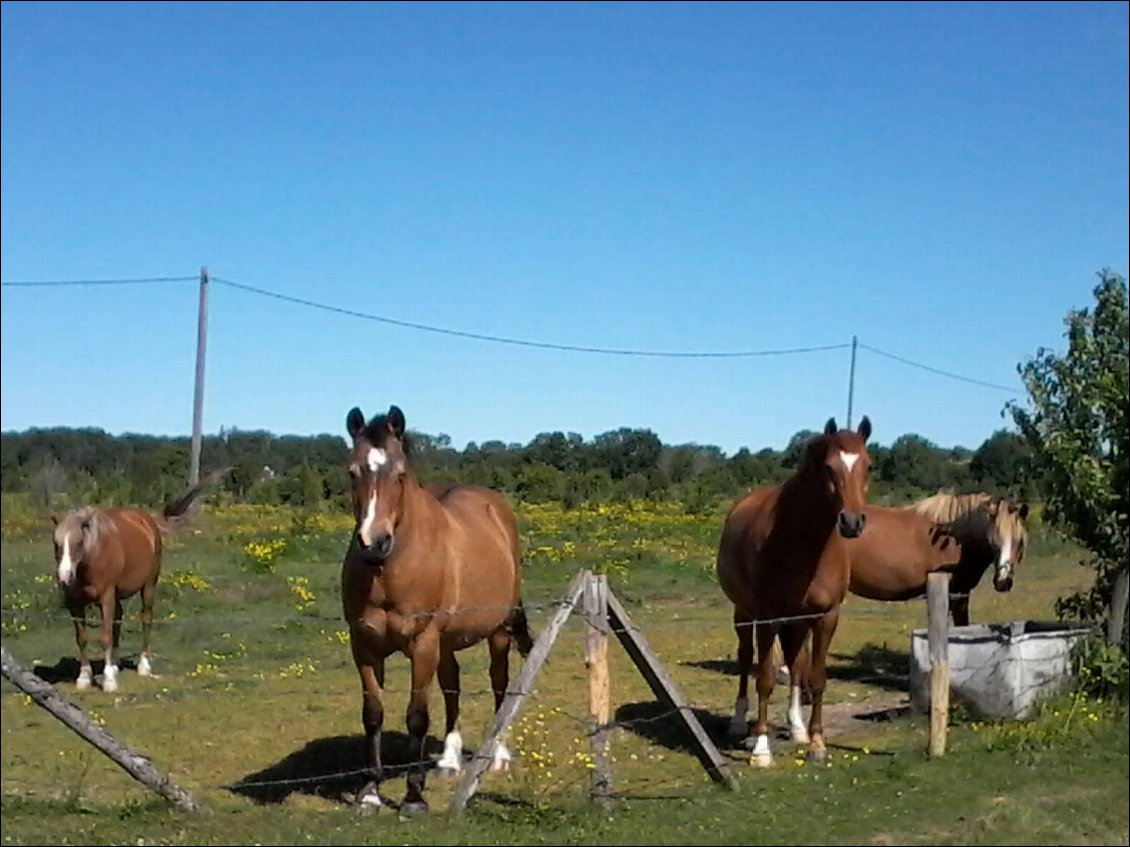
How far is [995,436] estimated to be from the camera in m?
26.6

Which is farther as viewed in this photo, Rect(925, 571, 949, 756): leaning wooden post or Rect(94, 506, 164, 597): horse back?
Rect(94, 506, 164, 597): horse back

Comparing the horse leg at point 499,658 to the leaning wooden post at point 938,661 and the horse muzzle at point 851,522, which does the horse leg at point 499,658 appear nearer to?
the horse muzzle at point 851,522

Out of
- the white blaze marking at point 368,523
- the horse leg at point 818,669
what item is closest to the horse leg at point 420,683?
the white blaze marking at point 368,523

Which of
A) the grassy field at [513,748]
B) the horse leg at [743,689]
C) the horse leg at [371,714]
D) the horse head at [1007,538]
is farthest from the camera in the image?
the horse head at [1007,538]

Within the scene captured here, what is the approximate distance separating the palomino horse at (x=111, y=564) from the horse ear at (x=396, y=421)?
370cm

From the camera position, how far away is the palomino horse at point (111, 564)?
10492mm

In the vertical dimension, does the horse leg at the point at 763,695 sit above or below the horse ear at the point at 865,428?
below

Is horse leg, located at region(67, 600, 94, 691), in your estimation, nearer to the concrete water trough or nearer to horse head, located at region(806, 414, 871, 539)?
horse head, located at region(806, 414, 871, 539)

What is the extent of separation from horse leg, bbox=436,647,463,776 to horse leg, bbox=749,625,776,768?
195cm

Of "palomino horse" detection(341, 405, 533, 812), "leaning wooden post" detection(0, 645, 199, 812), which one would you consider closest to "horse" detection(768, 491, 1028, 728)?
"palomino horse" detection(341, 405, 533, 812)

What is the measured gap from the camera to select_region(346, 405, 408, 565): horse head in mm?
6930

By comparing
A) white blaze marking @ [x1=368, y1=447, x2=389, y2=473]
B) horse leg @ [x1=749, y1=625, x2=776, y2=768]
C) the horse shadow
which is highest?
white blaze marking @ [x1=368, y1=447, x2=389, y2=473]

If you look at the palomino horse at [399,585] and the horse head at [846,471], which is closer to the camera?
the palomino horse at [399,585]

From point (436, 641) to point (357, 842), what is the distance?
5.12 ft
